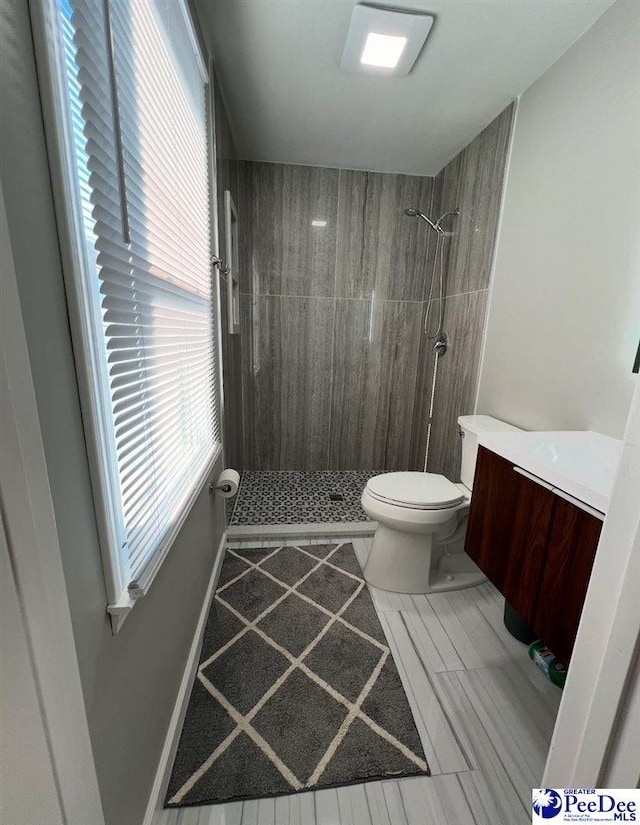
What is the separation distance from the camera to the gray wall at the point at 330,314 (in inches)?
104

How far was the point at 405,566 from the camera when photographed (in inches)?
68.3

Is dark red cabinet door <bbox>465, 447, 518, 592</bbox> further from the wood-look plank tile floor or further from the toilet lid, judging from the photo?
the wood-look plank tile floor

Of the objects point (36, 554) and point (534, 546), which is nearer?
point (36, 554)

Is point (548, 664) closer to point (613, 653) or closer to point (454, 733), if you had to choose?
point (454, 733)

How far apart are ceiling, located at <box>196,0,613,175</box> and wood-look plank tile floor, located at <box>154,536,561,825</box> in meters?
2.45

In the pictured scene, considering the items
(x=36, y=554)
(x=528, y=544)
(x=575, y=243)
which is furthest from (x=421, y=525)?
(x=36, y=554)

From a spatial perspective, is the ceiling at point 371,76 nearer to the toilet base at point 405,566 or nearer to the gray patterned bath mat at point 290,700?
the toilet base at point 405,566

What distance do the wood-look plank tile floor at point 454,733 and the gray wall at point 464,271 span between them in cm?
100

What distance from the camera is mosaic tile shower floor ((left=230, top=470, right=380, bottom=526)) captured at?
2336 mm

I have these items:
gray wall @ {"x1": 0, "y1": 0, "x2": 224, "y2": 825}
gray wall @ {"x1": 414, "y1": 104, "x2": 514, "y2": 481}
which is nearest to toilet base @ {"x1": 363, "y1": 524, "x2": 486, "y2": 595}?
gray wall @ {"x1": 414, "y1": 104, "x2": 514, "y2": 481}

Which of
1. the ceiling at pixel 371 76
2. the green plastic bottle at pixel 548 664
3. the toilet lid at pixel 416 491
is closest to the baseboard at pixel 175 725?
the toilet lid at pixel 416 491

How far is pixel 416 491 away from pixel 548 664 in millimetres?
786

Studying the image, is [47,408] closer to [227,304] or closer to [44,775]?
[44,775]

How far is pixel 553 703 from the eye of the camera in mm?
1234
